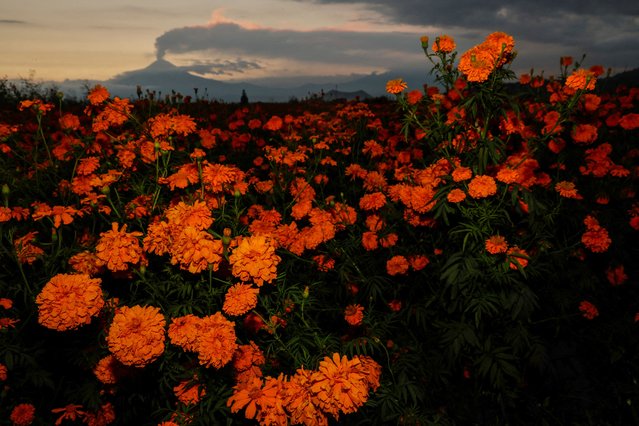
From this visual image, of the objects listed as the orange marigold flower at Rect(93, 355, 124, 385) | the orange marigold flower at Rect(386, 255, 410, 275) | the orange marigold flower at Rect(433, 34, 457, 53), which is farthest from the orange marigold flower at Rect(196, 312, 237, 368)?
the orange marigold flower at Rect(433, 34, 457, 53)

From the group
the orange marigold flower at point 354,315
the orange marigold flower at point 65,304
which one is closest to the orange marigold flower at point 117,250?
the orange marigold flower at point 65,304

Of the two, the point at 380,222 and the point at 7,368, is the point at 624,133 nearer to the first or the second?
the point at 380,222

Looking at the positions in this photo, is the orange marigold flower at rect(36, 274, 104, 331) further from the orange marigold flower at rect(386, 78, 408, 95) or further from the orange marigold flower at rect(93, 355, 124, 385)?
the orange marigold flower at rect(386, 78, 408, 95)

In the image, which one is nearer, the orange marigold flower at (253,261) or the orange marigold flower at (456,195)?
the orange marigold flower at (253,261)

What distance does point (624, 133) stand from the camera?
5254mm

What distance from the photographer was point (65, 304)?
1.68 metres

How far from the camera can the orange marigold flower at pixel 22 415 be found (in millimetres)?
2047

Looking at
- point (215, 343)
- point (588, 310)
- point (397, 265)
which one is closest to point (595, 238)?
point (588, 310)

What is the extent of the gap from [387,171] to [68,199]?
2.93 meters

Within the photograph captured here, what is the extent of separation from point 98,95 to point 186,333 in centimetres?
208

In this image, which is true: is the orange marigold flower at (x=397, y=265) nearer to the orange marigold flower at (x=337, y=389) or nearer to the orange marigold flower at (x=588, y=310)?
the orange marigold flower at (x=337, y=389)

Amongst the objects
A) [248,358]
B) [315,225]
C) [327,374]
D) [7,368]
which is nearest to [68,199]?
[7,368]

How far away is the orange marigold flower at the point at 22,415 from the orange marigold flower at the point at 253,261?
1.36 meters

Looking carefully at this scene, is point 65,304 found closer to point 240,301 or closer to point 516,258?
point 240,301
